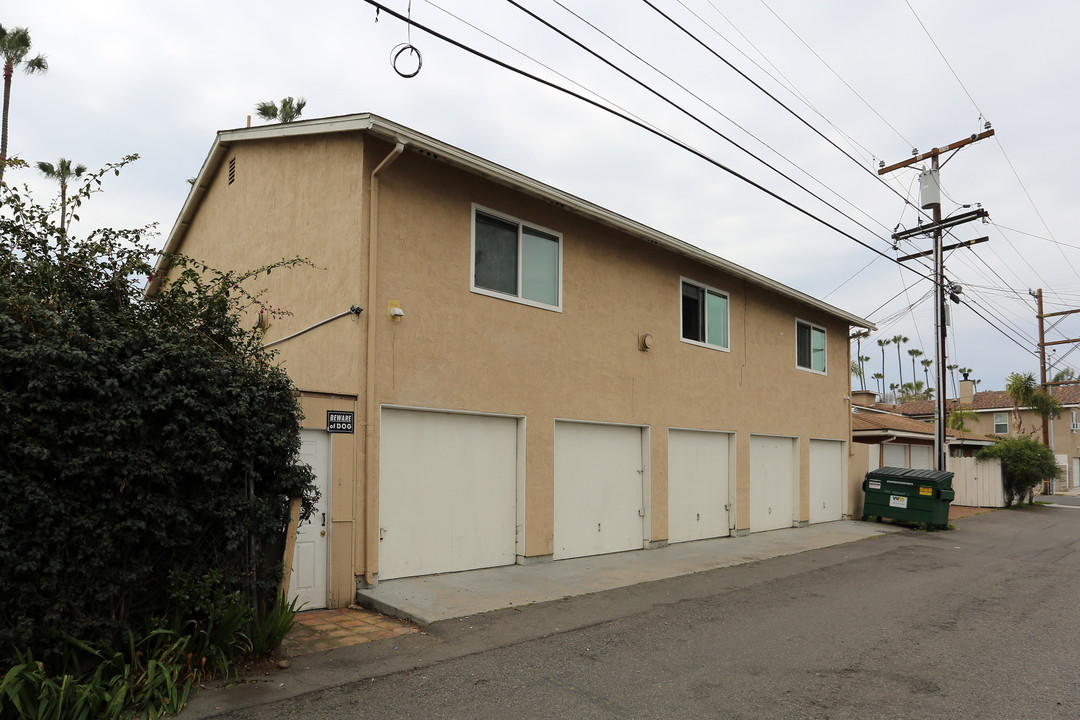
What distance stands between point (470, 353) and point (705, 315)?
621cm

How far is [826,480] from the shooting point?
17984mm

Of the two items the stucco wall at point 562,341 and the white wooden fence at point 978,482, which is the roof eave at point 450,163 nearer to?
the stucco wall at point 562,341

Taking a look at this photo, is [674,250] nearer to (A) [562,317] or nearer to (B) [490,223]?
(A) [562,317]

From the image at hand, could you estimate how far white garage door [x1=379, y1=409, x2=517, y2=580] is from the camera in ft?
28.9

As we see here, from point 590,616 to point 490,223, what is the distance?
17.6 ft

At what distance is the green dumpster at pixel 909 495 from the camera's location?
16812 millimetres

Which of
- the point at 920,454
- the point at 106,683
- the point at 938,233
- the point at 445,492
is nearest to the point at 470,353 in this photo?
the point at 445,492

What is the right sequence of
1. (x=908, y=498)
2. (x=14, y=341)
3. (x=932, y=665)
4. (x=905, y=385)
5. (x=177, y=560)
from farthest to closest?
1. (x=905, y=385)
2. (x=908, y=498)
3. (x=932, y=665)
4. (x=177, y=560)
5. (x=14, y=341)

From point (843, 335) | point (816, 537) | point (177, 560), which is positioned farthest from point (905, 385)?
point (177, 560)

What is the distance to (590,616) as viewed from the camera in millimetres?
7789

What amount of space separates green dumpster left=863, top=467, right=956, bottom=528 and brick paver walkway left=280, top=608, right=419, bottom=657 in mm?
14027

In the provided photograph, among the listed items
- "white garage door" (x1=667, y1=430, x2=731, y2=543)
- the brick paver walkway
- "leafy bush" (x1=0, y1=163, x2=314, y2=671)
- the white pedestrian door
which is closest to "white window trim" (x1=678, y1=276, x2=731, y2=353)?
"white garage door" (x1=667, y1=430, x2=731, y2=543)

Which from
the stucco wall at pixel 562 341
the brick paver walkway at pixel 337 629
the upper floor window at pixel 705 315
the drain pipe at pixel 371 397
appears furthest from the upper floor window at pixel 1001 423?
the brick paver walkway at pixel 337 629

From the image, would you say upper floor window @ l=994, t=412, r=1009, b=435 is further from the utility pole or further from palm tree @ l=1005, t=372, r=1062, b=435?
the utility pole
